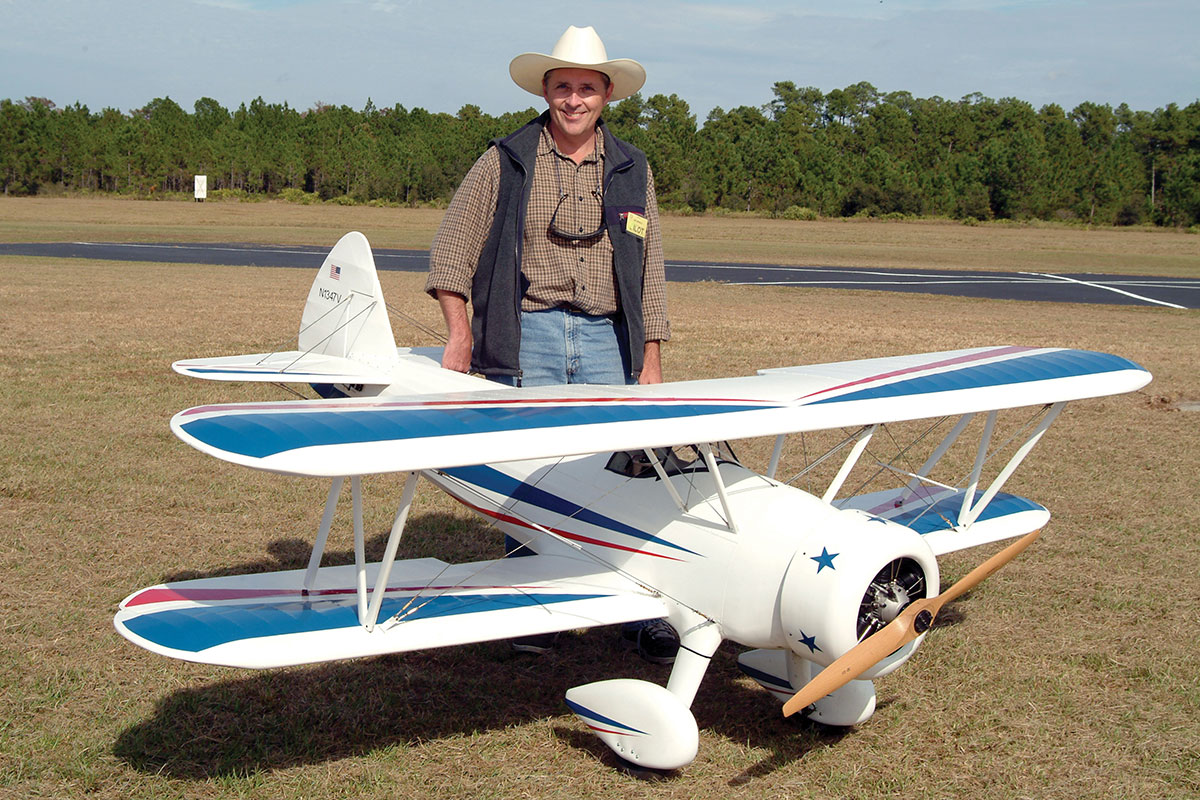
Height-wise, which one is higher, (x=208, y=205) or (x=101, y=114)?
(x=101, y=114)

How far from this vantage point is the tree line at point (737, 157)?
72.5 meters

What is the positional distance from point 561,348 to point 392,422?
1512mm

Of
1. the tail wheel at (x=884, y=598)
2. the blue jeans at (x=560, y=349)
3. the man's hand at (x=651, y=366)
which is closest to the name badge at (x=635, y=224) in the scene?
the blue jeans at (x=560, y=349)

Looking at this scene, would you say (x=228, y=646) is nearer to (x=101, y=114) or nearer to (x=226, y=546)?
(x=226, y=546)

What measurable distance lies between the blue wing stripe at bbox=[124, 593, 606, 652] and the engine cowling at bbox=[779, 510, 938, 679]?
0.89 meters

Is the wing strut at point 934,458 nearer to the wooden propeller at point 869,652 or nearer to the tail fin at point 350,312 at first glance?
the wooden propeller at point 869,652

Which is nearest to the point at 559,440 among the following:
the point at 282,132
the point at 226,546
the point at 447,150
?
the point at 226,546

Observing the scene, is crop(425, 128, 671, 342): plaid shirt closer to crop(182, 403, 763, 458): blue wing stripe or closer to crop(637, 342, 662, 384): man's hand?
crop(637, 342, 662, 384): man's hand

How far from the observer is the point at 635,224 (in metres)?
5.00

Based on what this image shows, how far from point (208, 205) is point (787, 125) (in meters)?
57.0

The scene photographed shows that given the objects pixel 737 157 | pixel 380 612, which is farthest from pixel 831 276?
pixel 737 157

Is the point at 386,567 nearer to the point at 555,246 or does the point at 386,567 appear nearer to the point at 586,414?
the point at 586,414

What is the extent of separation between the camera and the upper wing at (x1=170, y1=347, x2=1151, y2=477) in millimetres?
3340

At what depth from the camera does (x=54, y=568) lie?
588 centimetres
